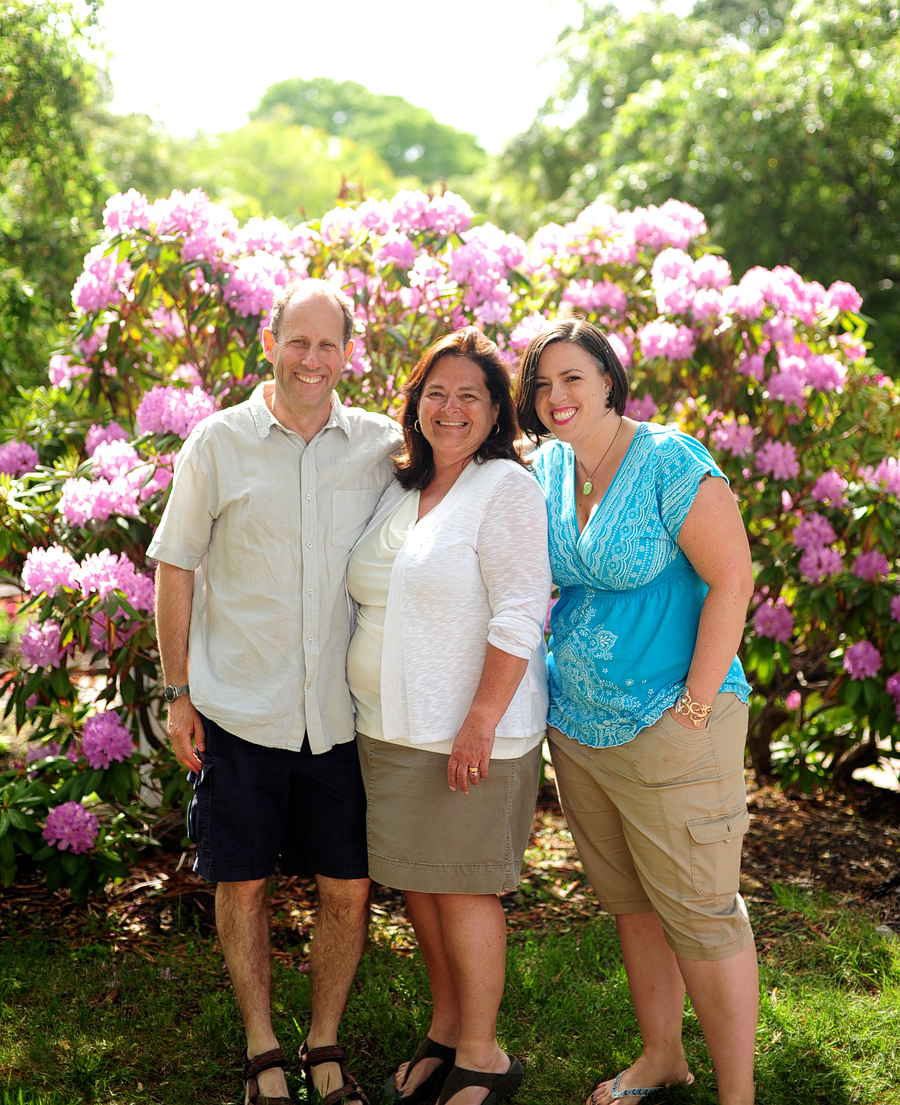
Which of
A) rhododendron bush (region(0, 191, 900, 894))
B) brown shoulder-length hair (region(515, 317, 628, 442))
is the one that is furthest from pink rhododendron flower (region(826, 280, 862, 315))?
brown shoulder-length hair (region(515, 317, 628, 442))

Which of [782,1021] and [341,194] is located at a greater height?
[341,194]

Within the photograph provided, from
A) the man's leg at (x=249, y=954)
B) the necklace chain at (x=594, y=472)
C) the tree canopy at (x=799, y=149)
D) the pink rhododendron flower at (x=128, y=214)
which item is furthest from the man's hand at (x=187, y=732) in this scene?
the tree canopy at (x=799, y=149)

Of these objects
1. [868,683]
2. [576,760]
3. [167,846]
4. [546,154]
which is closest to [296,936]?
[167,846]

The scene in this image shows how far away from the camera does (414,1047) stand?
9.62 feet

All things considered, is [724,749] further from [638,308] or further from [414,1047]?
[638,308]

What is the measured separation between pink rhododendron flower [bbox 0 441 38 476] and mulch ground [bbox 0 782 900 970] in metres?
1.67

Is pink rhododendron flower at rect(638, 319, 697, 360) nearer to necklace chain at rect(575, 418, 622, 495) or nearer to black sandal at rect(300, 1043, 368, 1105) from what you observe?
necklace chain at rect(575, 418, 622, 495)

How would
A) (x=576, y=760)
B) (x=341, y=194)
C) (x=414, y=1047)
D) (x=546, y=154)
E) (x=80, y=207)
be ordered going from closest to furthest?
(x=576, y=760) < (x=414, y=1047) < (x=341, y=194) < (x=80, y=207) < (x=546, y=154)

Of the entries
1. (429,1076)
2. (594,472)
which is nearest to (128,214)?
(594,472)

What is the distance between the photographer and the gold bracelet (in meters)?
2.38

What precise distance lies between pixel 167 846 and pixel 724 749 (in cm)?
269

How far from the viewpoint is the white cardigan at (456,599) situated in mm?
2469

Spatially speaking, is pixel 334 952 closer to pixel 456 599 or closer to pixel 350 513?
pixel 456 599

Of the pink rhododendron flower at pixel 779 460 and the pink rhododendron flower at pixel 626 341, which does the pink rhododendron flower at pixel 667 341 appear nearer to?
the pink rhododendron flower at pixel 626 341
